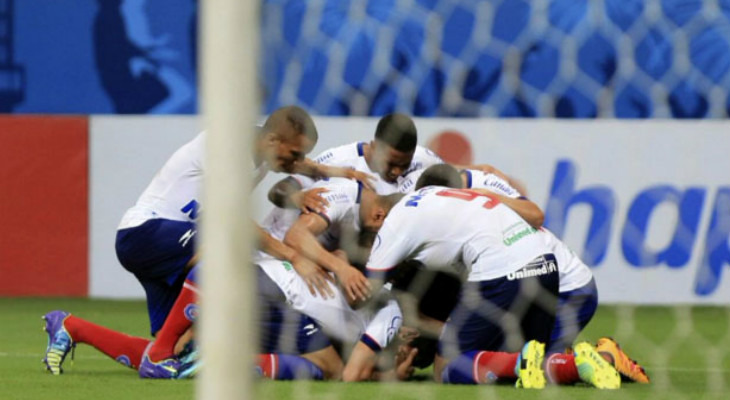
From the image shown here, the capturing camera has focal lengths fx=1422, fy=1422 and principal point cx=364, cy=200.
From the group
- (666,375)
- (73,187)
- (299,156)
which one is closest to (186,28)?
(73,187)

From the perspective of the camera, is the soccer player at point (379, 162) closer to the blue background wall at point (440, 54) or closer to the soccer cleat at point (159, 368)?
the soccer cleat at point (159, 368)

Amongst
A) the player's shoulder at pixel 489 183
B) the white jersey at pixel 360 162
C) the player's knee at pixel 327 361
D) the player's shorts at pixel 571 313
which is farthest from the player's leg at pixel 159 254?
the player's shorts at pixel 571 313

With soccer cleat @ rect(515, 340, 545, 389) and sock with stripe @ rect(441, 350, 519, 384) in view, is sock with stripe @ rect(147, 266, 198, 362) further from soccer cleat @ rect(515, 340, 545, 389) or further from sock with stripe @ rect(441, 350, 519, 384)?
soccer cleat @ rect(515, 340, 545, 389)

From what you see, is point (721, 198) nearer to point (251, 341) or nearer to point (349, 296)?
point (349, 296)

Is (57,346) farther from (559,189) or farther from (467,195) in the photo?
(559,189)

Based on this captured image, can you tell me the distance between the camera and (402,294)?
496 cm

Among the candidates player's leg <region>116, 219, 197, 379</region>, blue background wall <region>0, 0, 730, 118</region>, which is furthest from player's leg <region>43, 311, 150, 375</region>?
blue background wall <region>0, 0, 730, 118</region>

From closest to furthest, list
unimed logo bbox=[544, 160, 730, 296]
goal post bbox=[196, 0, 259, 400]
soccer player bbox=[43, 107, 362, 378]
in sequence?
goal post bbox=[196, 0, 259, 400] < soccer player bbox=[43, 107, 362, 378] < unimed logo bbox=[544, 160, 730, 296]

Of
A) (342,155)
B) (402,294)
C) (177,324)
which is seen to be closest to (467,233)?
(402,294)

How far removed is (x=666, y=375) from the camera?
5203 mm

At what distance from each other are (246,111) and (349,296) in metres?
2.75

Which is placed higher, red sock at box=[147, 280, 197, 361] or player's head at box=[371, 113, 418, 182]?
player's head at box=[371, 113, 418, 182]

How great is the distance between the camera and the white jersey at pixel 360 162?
18.3 ft

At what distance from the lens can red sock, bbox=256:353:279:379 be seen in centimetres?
470
